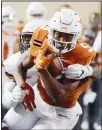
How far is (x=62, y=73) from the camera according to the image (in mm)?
1688

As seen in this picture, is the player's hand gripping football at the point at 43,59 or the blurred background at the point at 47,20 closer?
the player's hand gripping football at the point at 43,59

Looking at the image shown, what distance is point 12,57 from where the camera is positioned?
175 cm

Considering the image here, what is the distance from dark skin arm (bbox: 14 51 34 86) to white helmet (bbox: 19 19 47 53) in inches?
0.9

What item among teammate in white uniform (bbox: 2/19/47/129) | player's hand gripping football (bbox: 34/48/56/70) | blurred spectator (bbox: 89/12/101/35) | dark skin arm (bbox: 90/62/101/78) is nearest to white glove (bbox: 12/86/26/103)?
teammate in white uniform (bbox: 2/19/47/129)

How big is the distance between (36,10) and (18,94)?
32 centimetres

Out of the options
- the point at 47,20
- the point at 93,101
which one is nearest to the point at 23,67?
the point at 47,20

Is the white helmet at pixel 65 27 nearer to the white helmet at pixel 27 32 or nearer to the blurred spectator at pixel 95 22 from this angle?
the white helmet at pixel 27 32

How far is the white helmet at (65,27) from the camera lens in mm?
1639

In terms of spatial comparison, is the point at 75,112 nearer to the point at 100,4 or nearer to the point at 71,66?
the point at 71,66

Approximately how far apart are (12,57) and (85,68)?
0.22 metres

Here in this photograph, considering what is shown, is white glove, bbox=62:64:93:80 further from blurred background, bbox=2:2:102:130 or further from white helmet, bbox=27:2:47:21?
white helmet, bbox=27:2:47:21

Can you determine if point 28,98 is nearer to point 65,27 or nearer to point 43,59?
point 43,59

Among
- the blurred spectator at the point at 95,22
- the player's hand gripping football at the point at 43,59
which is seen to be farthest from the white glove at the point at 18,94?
the blurred spectator at the point at 95,22

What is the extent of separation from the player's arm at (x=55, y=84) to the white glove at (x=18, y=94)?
0.23 ft
